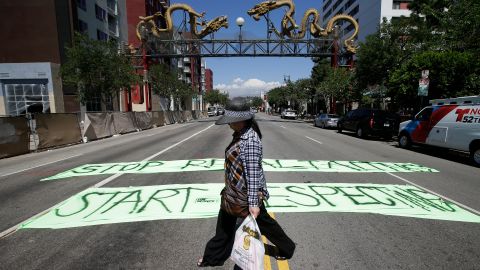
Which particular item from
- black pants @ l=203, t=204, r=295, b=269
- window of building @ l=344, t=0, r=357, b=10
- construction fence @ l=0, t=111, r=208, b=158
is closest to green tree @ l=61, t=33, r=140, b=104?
construction fence @ l=0, t=111, r=208, b=158

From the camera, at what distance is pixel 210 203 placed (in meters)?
5.53

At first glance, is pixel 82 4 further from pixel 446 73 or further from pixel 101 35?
pixel 446 73

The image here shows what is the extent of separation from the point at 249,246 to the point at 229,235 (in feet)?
2.00

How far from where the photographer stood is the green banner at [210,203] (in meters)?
4.95

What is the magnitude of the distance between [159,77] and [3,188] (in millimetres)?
38062

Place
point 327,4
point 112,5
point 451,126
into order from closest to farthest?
point 451,126 < point 112,5 < point 327,4

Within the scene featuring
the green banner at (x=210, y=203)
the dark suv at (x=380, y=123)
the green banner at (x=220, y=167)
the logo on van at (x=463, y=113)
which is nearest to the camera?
the green banner at (x=210, y=203)

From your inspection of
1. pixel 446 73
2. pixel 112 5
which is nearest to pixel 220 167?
pixel 446 73

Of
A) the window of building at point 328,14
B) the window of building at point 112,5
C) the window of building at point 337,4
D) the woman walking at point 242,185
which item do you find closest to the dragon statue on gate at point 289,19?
the window of building at point 112,5

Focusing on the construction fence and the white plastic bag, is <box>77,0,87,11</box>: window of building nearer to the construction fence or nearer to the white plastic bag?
the construction fence

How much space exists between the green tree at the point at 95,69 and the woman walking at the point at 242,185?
22487 mm

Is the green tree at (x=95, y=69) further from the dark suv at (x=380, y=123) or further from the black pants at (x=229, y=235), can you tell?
the black pants at (x=229, y=235)

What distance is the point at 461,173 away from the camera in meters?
8.66

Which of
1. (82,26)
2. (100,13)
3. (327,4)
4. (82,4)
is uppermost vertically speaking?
(327,4)
